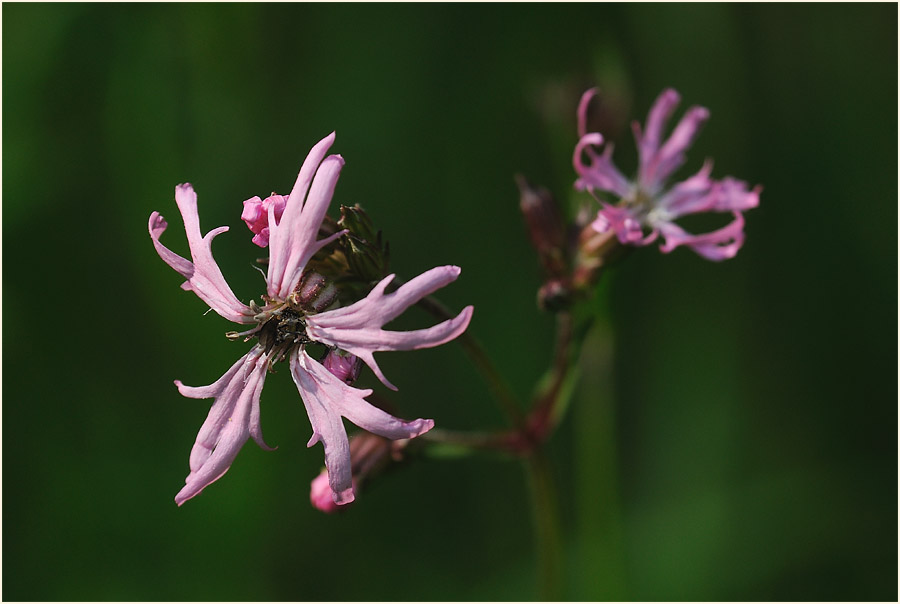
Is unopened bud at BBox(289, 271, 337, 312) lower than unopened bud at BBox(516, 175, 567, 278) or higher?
higher

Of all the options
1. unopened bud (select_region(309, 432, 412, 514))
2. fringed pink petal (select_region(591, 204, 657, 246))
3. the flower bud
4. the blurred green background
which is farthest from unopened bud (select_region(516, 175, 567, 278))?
the flower bud

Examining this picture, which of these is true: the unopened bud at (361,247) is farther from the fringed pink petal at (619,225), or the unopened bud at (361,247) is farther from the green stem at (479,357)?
the fringed pink petal at (619,225)

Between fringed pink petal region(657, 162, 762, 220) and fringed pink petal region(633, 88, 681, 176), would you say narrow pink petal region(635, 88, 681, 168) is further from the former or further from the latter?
fringed pink petal region(657, 162, 762, 220)

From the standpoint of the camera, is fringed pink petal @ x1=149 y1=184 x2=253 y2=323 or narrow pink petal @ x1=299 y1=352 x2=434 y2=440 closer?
narrow pink petal @ x1=299 y1=352 x2=434 y2=440

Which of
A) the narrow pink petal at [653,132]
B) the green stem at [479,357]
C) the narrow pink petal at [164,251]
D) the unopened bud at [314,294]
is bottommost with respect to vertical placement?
the green stem at [479,357]

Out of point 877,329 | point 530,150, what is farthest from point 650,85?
point 877,329

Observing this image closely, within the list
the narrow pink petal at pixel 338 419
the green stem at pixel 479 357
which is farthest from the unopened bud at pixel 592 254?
the narrow pink petal at pixel 338 419
